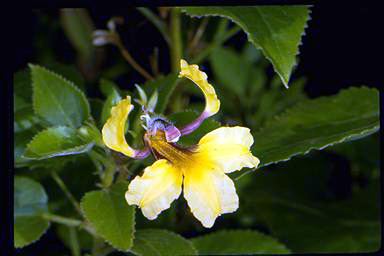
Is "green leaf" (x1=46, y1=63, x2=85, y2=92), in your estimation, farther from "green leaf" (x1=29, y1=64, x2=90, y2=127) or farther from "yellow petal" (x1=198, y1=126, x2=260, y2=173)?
"yellow petal" (x1=198, y1=126, x2=260, y2=173)

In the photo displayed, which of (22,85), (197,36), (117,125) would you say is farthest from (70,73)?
(117,125)

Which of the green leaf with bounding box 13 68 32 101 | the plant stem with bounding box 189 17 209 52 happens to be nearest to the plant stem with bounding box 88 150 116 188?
the green leaf with bounding box 13 68 32 101

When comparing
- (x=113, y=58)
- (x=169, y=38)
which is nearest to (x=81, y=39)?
(x=113, y=58)

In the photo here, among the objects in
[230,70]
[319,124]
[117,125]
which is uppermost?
[117,125]

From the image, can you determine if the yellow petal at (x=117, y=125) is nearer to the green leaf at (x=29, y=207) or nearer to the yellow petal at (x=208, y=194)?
the yellow petal at (x=208, y=194)

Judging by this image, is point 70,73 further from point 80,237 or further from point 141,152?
point 141,152

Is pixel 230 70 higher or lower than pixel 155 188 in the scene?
lower
